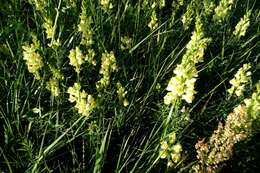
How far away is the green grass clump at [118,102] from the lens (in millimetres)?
1799

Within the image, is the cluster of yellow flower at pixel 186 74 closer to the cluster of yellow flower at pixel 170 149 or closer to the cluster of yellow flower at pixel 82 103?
the cluster of yellow flower at pixel 170 149

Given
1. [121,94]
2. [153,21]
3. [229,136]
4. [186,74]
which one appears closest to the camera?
[186,74]

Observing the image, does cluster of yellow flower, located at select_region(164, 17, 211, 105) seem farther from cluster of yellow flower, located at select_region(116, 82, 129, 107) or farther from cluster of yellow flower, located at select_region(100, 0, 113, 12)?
cluster of yellow flower, located at select_region(100, 0, 113, 12)

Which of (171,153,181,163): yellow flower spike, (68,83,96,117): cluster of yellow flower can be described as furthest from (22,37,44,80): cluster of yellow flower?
(171,153,181,163): yellow flower spike

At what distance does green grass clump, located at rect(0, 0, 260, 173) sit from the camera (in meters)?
1.80

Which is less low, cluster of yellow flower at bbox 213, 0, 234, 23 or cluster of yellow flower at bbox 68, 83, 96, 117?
cluster of yellow flower at bbox 213, 0, 234, 23

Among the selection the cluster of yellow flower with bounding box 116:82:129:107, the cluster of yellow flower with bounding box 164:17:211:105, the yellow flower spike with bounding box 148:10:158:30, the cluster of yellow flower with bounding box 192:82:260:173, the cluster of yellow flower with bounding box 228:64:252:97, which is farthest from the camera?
the yellow flower spike with bounding box 148:10:158:30

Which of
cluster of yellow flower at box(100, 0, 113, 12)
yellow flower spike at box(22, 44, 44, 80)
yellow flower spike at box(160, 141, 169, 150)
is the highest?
cluster of yellow flower at box(100, 0, 113, 12)

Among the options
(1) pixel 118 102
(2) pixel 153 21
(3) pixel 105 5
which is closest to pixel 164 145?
(1) pixel 118 102

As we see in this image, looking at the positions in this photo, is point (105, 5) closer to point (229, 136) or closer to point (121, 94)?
point (121, 94)

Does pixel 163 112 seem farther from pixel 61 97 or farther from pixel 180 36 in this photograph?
pixel 180 36

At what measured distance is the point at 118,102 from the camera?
91.4 inches

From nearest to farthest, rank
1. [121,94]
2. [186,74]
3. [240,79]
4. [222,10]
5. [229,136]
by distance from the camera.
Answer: [186,74] → [229,136] → [121,94] → [240,79] → [222,10]

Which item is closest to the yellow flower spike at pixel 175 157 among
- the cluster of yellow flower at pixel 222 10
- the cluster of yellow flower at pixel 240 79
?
the cluster of yellow flower at pixel 240 79
